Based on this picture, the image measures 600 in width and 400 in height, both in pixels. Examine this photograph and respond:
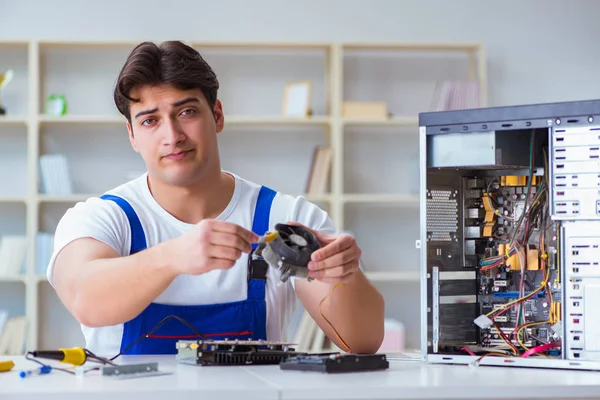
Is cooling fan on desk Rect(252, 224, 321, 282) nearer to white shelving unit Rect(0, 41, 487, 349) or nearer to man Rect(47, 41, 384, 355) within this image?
man Rect(47, 41, 384, 355)

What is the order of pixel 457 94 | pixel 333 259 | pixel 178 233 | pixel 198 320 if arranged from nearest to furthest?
pixel 333 259 < pixel 198 320 < pixel 178 233 < pixel 457 94

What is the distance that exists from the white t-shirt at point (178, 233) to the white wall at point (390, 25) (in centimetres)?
240

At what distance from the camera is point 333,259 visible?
1493mm

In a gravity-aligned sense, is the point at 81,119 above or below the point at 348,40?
below

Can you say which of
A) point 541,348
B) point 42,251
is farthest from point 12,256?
point 541,348

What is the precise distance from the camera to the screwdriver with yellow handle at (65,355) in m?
1.32

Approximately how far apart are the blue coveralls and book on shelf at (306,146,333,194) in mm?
2286

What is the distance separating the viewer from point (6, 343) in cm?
399

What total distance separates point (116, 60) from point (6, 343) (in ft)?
4.91

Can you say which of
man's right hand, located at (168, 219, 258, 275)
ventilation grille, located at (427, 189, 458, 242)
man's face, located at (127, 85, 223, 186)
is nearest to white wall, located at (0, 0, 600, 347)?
man's face, located at (127, 85, 223, 186)

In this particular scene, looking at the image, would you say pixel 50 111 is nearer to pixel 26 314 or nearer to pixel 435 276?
pixel 26 314

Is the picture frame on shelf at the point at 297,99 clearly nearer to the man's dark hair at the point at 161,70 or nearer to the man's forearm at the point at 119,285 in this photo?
the man's dark hair at the point at 161,70

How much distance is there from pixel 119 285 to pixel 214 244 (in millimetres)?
279

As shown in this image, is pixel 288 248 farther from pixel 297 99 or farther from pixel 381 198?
pixel 297 99
